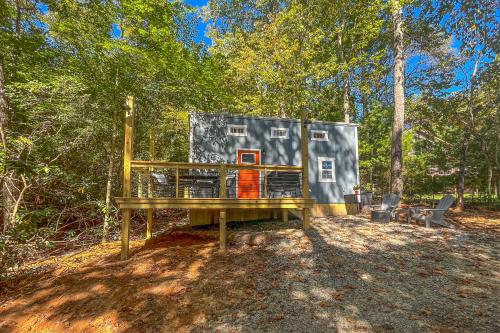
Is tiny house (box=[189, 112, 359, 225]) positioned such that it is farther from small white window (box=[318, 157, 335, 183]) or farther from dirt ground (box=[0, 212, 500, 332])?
Result: dirt ground (box=[0, 212, 500, 332])

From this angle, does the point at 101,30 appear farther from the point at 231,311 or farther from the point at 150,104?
the point at 231,311

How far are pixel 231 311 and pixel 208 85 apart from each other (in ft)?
39.2

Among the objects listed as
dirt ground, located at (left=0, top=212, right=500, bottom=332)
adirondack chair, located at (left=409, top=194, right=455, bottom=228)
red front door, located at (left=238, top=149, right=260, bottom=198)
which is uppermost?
red front door, located at (left=238, top=149, right=260, bottom=198)

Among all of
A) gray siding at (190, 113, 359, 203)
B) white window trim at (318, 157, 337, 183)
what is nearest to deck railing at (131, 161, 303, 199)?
gray siding at (190, 113, 359, 203)

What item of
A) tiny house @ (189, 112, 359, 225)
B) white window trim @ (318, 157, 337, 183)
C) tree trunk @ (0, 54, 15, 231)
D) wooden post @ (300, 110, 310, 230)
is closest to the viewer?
tree trunk @ (0, 54, 15, 231)

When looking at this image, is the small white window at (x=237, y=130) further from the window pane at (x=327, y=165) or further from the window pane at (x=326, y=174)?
the window pane at (x=326, y=174)

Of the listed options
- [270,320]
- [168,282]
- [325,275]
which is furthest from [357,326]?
[168,282]

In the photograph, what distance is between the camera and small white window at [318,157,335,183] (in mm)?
13000

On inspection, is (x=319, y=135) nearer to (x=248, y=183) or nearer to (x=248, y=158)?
(x=248, y=158)

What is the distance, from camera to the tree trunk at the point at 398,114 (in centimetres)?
1224

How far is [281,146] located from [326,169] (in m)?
2.49

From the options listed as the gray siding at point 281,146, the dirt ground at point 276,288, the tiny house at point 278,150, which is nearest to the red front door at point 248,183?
the tiny house at point 278,150

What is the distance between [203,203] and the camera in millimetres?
6758

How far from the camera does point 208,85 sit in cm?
1409
